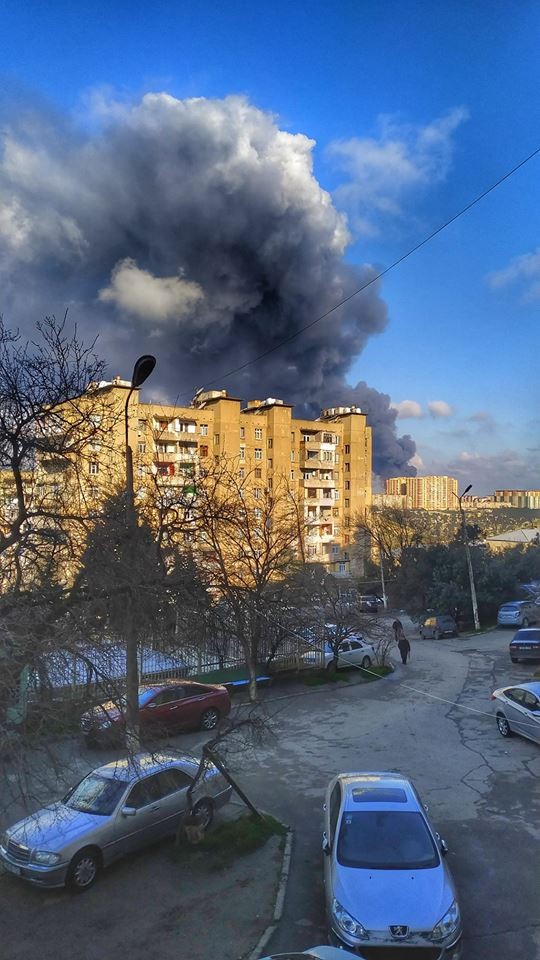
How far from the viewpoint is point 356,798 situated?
7980 millimetres

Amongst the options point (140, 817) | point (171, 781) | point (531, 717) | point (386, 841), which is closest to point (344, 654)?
point (531, 717)

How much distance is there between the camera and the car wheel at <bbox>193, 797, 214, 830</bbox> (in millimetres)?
8898

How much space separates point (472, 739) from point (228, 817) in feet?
22.2

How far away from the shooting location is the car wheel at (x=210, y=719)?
580 inches

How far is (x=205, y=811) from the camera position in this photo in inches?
356

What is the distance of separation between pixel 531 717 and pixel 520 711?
412 millimetres

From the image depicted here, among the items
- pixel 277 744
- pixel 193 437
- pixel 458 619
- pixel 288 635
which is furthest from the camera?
pixel 193 437

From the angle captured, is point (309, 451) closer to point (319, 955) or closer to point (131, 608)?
point (131, 608)

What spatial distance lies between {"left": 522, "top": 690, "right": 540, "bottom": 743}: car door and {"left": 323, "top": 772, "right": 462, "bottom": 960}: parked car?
229 inches

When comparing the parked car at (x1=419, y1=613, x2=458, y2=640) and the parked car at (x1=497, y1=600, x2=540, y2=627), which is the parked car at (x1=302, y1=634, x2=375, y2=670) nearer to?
the parked car at (x1=419, y1=613, x2=458, y2=640)

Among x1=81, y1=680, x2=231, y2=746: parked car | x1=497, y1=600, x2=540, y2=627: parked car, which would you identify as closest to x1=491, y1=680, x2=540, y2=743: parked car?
x1=81, y1=680, x2=231, y2=746: parked car

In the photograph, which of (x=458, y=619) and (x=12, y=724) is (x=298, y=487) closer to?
(x=458, y=619)

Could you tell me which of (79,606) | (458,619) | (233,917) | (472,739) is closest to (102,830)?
(233,917)

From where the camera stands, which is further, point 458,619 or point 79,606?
point 458,619
